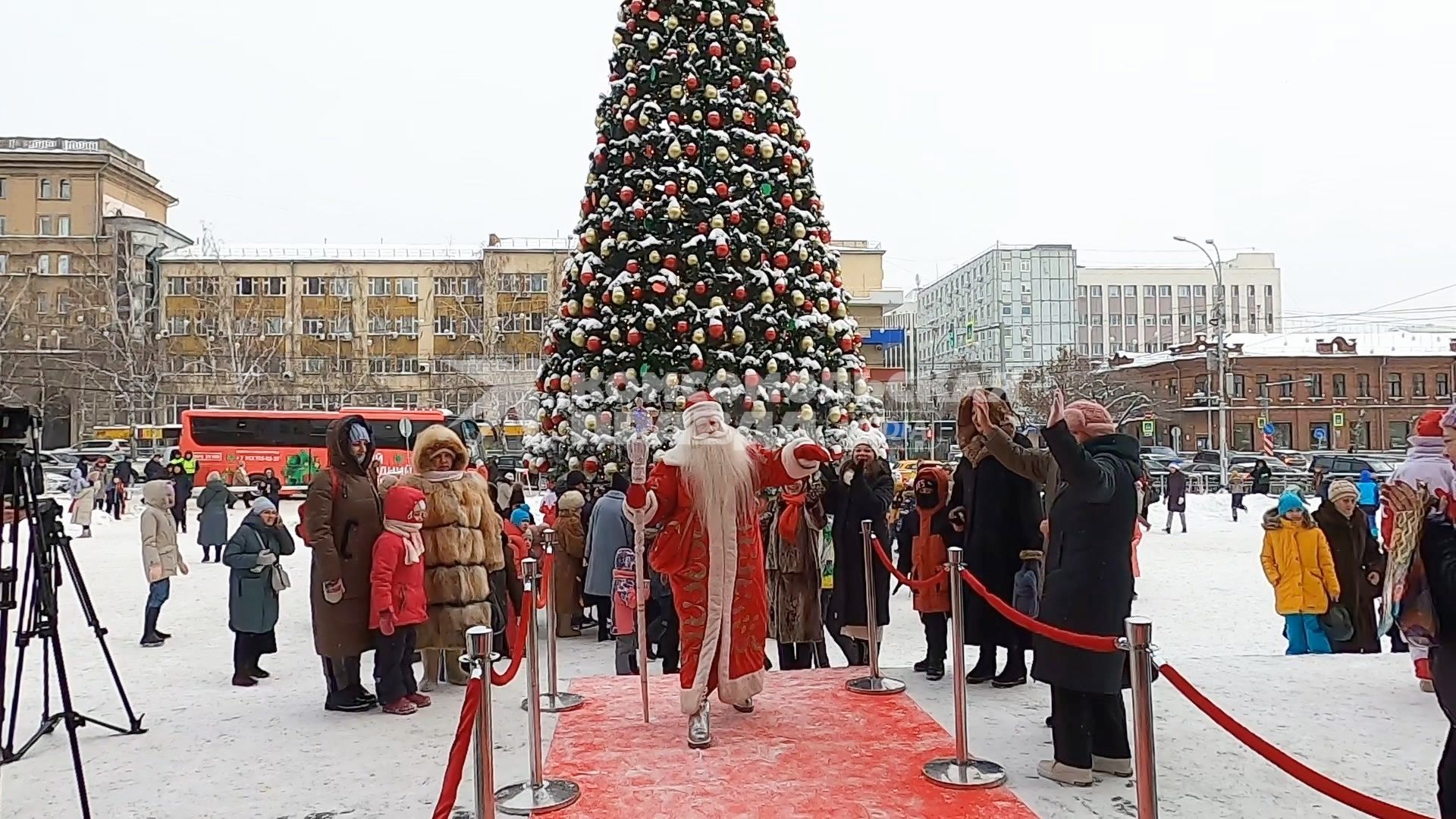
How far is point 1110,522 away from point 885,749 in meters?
1.73

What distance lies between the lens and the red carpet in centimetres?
450

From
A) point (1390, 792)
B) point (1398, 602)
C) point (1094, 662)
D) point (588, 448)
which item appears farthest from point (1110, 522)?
point (588, 448)

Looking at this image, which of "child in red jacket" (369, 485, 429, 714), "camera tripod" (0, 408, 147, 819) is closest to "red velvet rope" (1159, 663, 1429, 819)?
"camera tripod" (0, 408, 147, 819)

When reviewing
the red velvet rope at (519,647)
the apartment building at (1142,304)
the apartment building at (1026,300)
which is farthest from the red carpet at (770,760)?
the apartment building at (1142,304)

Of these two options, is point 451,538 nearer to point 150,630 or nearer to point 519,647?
point 519,647

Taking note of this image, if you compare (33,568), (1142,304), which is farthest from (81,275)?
(1142,304)

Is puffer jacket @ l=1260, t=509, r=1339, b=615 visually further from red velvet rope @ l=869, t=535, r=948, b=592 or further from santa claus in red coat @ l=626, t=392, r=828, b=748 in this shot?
santa claus in red coat @ l=626, t=392, r=828, b=748

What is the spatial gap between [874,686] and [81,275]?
57030 millimetres

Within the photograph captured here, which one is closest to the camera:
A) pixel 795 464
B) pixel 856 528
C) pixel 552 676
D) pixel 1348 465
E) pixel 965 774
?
pixel 965 774

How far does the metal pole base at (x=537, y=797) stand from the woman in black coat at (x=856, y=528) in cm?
295

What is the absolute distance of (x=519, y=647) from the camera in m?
4.27

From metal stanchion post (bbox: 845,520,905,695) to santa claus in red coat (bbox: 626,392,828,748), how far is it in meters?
1.09

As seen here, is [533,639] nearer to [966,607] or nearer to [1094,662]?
[1094,662]

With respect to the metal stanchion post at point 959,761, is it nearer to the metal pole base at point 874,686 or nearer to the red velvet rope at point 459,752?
the metal pole base at point 874,686
